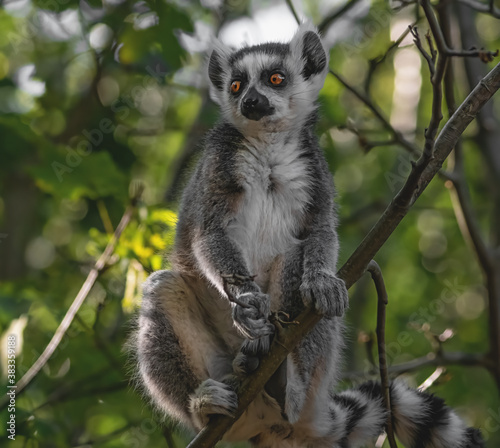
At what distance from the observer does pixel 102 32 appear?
7.79 m

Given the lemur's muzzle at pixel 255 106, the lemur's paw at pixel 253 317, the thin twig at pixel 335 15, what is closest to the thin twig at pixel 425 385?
the lemur's paw at pixel 253 317

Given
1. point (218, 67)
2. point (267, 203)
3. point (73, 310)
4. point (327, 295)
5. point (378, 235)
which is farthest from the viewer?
point (218, 67)

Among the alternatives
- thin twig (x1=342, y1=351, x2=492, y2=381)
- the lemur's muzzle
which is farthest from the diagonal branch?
thin twig (x1=342, y1=351, x2=492, y2=381)

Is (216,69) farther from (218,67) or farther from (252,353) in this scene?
(252,353)

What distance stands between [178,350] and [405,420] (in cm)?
182

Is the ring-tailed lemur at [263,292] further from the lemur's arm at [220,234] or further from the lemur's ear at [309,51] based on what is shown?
the lemur's ear at [309,51]

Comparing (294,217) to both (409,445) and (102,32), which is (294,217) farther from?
(102,32)

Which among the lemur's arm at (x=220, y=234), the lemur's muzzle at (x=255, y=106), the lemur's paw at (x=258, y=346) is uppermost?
the lemur's muzzle at (x=255, y=106)

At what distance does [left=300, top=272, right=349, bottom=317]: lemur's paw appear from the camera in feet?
13.5

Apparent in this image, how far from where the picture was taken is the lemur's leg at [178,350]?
14.8 feet

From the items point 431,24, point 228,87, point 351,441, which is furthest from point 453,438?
point 228,87

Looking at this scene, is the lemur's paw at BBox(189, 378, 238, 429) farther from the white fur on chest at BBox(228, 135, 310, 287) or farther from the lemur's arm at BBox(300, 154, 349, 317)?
the white fur on chest at BBox(228, 135, 310, 287)

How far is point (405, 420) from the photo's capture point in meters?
4.93

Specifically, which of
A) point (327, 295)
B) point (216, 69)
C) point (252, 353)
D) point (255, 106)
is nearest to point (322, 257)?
point (327, 295)
